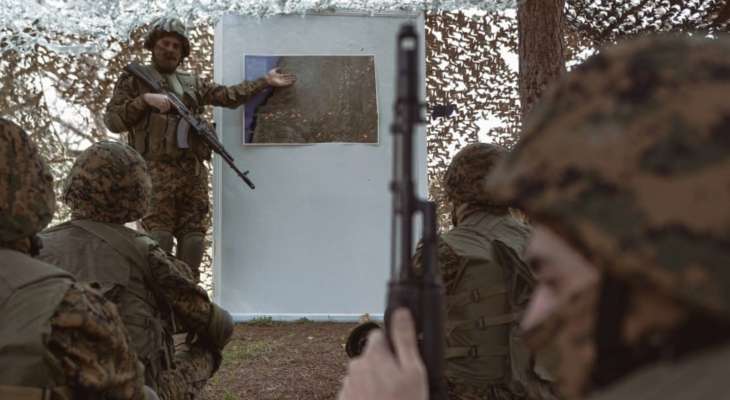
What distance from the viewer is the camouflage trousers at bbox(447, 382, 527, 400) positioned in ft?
11.5

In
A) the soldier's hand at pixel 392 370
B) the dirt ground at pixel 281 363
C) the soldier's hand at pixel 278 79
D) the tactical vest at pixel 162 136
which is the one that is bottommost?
the dirt ground at pixel 281 363

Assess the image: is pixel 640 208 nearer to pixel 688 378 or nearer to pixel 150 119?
pixel 688 378

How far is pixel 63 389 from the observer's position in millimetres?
2258

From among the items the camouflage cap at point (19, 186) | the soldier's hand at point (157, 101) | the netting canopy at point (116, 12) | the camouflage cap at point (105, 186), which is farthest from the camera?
the netting canopy at point (116, 12)

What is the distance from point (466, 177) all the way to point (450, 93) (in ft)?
12.8

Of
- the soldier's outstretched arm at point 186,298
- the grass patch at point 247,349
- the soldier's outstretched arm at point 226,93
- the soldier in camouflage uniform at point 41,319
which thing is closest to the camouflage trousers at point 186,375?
the soldier's outstretched arm at point 186,298

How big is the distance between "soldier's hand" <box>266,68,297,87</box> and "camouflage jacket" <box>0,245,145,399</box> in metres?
4.53

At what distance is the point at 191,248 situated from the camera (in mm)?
6234

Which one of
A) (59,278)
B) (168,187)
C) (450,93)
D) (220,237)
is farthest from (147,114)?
(59,278)

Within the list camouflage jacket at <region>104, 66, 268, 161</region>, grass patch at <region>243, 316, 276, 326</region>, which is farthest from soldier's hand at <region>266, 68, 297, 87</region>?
grass patch at <region>243, 316, 276, 326</region>

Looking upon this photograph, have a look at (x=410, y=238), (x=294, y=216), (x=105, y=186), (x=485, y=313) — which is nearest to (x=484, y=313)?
(x=485, y=313)

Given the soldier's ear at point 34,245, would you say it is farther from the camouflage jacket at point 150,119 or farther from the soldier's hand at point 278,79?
the soldier's hand at point 278,79

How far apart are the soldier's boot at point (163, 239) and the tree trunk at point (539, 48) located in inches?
107

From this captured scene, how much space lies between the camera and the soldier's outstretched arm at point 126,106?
6062mm
